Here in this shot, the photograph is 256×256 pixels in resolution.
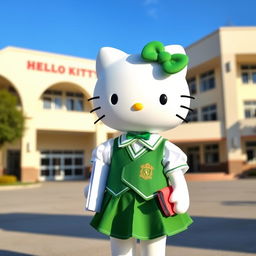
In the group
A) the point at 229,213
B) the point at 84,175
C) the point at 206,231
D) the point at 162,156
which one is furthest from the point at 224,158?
the point at 162,156

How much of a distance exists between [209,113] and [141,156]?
26.2 metres

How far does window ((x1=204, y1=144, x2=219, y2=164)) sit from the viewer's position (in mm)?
28078

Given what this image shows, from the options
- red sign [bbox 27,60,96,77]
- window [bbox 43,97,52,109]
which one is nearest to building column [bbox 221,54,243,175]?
red sign [bbox 27,60,96,77]

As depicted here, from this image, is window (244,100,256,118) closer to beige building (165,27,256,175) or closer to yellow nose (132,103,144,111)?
beige building (165,27,256,175)

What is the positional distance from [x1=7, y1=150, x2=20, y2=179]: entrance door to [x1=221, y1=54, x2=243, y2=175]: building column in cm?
1670

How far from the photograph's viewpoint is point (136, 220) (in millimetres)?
2938

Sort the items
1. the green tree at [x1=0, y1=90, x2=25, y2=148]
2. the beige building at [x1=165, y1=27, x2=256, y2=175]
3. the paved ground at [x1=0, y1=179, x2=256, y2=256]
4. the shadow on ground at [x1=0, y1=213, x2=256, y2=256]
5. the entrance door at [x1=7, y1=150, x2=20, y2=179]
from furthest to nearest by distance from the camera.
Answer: the entrance door at [x1=7, y1=150, x2=20, y2=179] → the beige building at [x1=165, y1=27, x2=256, y2=175] → the green tree at [x1=0, y1=90, x2=25, y2=148] → the shadow on ground at [x1=0, y1=213, x2=256, y2=256] → the paved ground at [x1=0, y1=179, x2=256, y2=256]

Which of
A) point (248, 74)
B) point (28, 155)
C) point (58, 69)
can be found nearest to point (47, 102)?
point (58, 69)

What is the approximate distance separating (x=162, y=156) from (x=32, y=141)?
23944mm

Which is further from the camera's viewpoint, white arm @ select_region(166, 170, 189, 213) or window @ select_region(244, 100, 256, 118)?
window @ select_region(244, 100, 256, 118)

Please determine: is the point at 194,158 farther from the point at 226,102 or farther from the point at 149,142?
the point at 149,142

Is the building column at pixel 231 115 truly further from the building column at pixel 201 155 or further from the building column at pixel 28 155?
the building column at pixel 28 155

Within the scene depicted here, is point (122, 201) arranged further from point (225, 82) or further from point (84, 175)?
point (84, 175)

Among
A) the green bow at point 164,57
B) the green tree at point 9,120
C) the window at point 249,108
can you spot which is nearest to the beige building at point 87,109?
the window at point 249,108
